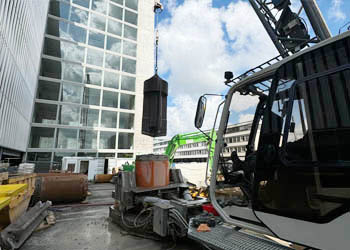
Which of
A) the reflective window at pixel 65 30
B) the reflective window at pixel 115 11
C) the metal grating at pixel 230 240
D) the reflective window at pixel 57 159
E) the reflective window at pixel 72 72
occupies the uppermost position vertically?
the reflective window at pixel 115 11

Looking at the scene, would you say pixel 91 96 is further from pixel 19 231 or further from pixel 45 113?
pixel 19 231

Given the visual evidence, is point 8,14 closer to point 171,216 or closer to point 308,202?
point 171,216

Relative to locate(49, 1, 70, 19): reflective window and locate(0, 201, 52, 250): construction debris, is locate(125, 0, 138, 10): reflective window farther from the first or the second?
locate(0, 201, 52, 250): construction debris

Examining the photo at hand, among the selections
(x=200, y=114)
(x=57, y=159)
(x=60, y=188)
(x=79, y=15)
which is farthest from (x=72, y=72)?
(x=200, y=114)

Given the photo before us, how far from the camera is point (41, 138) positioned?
19.5 metres

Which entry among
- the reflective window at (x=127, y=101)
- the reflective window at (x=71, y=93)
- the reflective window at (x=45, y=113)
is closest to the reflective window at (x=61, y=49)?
the reflective window at (x=71, y=93)

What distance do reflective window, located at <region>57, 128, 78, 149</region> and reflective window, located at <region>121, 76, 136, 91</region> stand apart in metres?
8.65

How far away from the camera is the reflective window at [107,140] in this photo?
2221 centimetres

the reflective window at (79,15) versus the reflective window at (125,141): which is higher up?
the reflective window at (79,15)

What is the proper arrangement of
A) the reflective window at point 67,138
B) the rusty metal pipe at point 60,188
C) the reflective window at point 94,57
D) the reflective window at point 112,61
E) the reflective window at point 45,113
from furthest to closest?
1. the reflective window at point 112,61
2. the reflective window at point 94,57
3. the reflective window at point 67,138
4. the reflective window at point 45,113
5. the rusty metal pipe at point 60,188

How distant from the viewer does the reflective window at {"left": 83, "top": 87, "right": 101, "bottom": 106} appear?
Result: 2231 centimetres

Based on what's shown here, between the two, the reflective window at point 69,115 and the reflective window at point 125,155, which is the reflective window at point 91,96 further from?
the reflective window at point 125,155

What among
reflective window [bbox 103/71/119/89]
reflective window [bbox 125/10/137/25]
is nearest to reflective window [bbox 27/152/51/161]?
reflective window [bbox 103/71/119/89]

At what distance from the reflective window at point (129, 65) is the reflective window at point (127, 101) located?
3.75 meters
